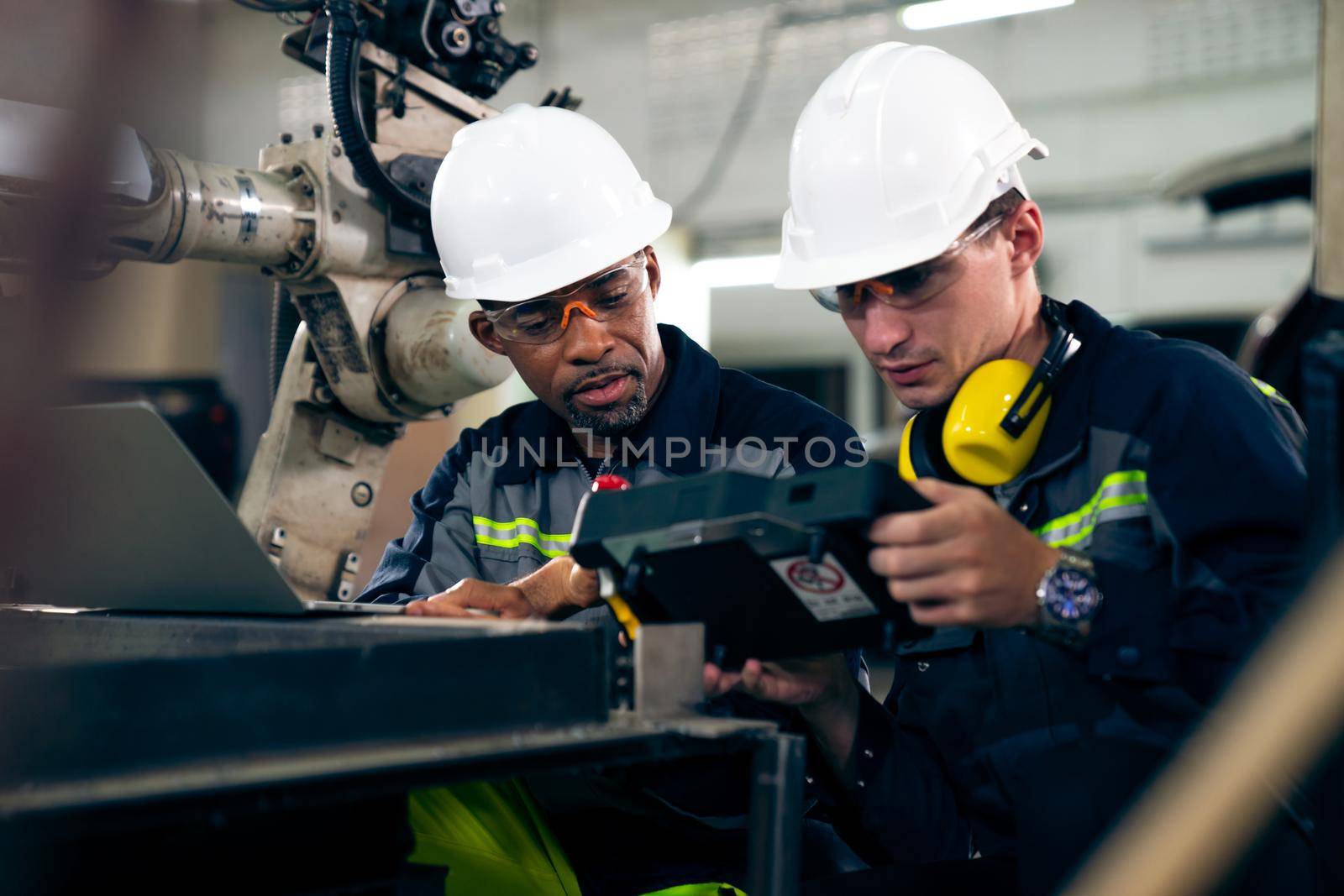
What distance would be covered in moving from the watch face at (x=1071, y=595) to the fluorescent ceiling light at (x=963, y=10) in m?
6.39

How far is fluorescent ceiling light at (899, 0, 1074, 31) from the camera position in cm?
693

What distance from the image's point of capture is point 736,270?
8.83m

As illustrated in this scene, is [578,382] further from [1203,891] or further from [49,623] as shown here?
[1203,891]

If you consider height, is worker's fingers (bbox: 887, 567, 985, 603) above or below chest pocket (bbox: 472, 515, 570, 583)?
above

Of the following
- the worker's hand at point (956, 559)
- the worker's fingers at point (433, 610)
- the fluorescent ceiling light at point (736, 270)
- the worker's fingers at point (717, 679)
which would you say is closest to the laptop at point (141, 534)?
the worker's fingers at point (433, 610)

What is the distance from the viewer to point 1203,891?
92 centimetres

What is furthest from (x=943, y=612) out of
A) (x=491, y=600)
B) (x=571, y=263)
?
(x=571, y=263)

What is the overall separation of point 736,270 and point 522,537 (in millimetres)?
6858

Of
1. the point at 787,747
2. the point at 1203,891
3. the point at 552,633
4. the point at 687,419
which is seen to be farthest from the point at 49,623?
the point at 1203,891

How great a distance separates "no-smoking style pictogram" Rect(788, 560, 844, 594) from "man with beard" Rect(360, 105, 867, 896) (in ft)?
2.72

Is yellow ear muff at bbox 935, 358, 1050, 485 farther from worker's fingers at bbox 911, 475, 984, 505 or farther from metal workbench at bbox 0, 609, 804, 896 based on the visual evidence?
metal workbench at bbox 0, 609, 804, 896

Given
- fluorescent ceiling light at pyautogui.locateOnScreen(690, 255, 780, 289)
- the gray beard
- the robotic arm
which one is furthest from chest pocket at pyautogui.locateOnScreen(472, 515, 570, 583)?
fluorescent ceiling light at pyautogui.locateOnScreen(690, 255, 780, 289)

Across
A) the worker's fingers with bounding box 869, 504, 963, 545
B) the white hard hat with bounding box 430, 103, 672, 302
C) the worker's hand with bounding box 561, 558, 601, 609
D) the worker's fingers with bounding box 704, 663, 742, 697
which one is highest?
the white hard hat with bounding box 430, 103, 672, 302

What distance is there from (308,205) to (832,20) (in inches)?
245
